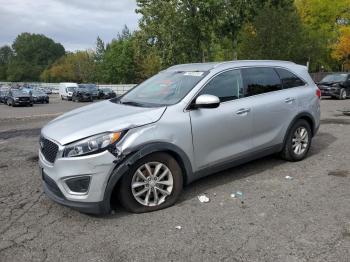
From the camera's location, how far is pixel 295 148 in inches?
249

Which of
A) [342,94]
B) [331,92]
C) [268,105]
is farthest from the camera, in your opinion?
[331,92]

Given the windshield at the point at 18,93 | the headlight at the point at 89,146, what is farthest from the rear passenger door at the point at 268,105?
the windshield at the point at 18,93

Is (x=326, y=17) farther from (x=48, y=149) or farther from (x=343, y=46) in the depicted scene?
(x=48, y=149)

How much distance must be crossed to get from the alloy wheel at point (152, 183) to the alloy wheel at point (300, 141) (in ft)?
8.76

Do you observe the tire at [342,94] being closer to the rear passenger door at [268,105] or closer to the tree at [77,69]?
the rear passenger door at [268,105]

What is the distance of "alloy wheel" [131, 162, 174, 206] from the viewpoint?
169 inches

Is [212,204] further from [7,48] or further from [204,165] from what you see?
[7,48]

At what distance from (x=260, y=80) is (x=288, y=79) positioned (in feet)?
2.41

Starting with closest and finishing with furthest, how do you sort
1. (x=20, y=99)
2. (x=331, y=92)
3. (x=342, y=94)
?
(x=342, y=94), (x=331, y=92), (x=20, y=99)

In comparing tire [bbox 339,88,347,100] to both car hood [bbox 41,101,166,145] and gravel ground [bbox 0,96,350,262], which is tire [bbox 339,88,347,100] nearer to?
gravel ground [bbox 0,96,350,262]

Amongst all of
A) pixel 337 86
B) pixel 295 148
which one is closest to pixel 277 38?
pixel 337 86

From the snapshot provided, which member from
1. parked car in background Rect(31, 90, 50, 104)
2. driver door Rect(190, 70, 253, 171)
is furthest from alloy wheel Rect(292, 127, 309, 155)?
parked car in background Rect(31, 90, 50, 104)

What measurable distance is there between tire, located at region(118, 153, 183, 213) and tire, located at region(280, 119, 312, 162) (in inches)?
91.1

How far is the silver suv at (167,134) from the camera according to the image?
4.07 m
